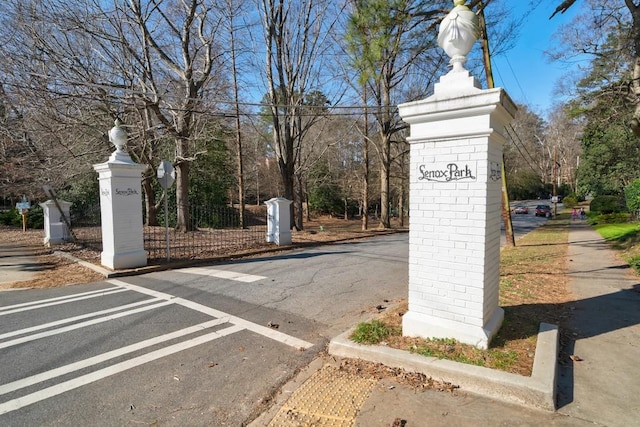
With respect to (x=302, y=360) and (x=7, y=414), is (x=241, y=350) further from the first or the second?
(x=7, y=414)

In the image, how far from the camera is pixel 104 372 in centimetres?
354

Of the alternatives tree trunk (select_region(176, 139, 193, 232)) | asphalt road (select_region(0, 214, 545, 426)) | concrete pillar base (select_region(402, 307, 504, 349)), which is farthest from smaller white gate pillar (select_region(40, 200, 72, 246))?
concrete pillar base (select_region(402, 307, 504, 349))

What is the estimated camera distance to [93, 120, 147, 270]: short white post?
806cm

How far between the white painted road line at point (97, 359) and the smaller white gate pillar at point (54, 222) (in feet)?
35.4

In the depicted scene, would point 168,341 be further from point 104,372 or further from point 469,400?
point 469,400

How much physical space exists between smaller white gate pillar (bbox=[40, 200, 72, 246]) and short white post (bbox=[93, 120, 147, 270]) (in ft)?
19.0

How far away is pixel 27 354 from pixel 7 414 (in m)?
1.37

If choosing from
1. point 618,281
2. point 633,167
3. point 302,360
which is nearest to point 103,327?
point 302,360

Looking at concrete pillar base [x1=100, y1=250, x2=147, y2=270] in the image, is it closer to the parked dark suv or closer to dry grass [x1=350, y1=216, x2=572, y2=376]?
dry grass [x1=350, y1=216, x2=572, y2=376]

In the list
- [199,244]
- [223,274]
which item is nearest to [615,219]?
[199,244]

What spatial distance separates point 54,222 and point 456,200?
14381mm

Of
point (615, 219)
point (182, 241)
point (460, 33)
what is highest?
point (460, 33)

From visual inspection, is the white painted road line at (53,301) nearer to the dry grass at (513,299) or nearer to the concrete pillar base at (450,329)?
the dry grass at (513,299)

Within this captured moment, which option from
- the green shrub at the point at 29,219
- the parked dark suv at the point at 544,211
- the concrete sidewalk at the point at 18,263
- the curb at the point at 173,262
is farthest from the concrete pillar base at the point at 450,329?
the parked dark suv at the point at 544,211
